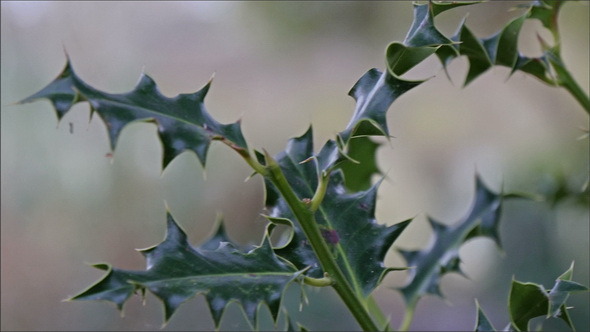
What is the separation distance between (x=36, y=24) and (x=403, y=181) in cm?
103

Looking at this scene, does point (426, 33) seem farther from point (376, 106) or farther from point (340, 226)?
point (340, 226)

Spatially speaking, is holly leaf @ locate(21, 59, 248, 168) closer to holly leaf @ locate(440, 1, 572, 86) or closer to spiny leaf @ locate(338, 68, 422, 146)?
spiny leaf @ locate(338, 68, 422, 146)

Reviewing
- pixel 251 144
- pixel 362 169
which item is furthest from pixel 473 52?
pixel 251 144

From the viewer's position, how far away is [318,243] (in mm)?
444

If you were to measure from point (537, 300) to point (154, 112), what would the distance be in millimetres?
280

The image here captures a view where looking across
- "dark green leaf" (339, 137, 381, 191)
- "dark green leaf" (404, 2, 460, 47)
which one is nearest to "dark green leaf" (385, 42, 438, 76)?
"dark green leaf" (404, 2, 460, 47)

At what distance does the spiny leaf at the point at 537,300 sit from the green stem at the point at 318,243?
97 millimetres

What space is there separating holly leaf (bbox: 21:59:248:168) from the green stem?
0.03 meters

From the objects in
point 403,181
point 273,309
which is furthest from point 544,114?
point 273,309

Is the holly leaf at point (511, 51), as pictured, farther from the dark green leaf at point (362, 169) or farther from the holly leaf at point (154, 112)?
the holly leaf at point (154, 112)

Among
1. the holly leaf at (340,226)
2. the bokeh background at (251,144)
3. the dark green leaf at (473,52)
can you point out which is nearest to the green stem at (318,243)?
the holly leaf at (340,226)

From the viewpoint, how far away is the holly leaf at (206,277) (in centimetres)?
40

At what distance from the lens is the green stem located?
0.43m

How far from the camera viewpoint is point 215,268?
0.43m
